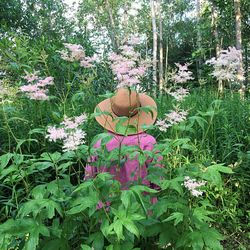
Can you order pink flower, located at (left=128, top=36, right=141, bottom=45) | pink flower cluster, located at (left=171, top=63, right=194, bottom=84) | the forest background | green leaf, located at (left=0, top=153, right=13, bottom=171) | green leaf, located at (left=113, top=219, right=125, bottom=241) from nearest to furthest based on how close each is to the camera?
green leaf, located at (left=113, top=219, right=125, bottom=241) < the forest background < green leaf, located at (left=0, top=153, right=13, bottom=171) < pink flower, located at (left=128, top=36, right=141, bottom=45) < pink flower cluster, located at (left=171, top=63, right=194, bottom=84)

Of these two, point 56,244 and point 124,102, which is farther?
point 124,102

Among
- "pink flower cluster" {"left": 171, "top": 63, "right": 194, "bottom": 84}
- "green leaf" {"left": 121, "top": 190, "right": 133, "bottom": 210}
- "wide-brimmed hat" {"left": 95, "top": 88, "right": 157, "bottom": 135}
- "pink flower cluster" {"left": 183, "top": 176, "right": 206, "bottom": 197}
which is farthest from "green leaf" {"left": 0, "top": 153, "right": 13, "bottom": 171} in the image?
"pink flower cluster" {"left": 171, "top": 63, "right": 194, "bottom": 84}

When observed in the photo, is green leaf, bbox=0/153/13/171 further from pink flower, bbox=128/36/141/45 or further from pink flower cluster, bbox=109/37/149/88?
pink flower, bbox=128/36/141/45

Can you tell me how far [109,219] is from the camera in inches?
65.5

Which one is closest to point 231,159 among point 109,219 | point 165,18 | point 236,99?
point 236,99

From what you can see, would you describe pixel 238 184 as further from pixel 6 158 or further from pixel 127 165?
pixel 6 158

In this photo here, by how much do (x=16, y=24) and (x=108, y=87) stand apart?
24.3 ft

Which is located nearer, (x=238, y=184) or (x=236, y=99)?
(x=238, y=184)

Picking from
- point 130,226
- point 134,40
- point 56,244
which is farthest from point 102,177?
point 134,40

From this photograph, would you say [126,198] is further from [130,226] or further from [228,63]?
[228,63]

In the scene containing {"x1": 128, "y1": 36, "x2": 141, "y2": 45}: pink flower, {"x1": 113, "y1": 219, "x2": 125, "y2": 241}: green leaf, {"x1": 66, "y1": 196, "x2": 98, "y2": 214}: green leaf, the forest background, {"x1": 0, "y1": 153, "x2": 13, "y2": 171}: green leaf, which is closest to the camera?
{"x1": 113, "y1": 219, "x2": 125, "y2": 241}: green leaf

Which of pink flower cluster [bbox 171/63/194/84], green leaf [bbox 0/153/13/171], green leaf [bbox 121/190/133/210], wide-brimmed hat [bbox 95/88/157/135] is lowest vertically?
green leaf [bbox 121/190/133/210]

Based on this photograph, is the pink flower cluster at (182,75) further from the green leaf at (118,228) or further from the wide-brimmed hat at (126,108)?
the green leaf at (118,228)

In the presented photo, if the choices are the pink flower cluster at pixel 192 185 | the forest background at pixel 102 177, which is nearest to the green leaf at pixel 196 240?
the forest background at pixel 102 177
